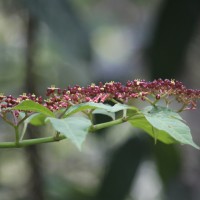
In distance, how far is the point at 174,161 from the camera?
8.27ft

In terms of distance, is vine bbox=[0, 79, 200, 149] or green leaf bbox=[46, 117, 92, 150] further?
vine bbox=[0, 79, 200, 149]

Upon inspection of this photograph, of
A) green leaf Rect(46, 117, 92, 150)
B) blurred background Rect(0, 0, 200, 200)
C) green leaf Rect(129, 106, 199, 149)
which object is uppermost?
green leaf Rect(46, 117, 92, 150)

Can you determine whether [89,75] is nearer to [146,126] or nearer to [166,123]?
[146,126]

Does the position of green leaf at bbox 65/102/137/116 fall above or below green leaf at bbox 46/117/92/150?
above

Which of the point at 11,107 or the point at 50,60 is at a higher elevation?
the point at 11,107

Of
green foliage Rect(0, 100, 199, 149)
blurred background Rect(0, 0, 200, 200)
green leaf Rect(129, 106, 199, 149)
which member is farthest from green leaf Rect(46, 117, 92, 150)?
blurred background Rect(0, 0, 200, 200)

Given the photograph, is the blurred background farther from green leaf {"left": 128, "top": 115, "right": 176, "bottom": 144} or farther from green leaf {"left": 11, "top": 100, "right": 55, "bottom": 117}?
green leaf {"left": 11, "top": 100, "right": 55, "bottom": 117}

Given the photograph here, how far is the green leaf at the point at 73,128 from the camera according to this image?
74 centimetres

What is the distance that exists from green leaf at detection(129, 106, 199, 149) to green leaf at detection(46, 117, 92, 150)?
11 centimetres

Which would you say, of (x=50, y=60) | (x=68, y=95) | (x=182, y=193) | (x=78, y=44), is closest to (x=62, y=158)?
(x=50, y=60)

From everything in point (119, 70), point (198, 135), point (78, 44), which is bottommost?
point (198, 135)

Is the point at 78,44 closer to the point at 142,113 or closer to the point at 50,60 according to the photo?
the point at 50,60

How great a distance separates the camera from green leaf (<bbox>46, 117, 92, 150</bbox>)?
0.74m

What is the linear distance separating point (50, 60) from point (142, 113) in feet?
7.21
